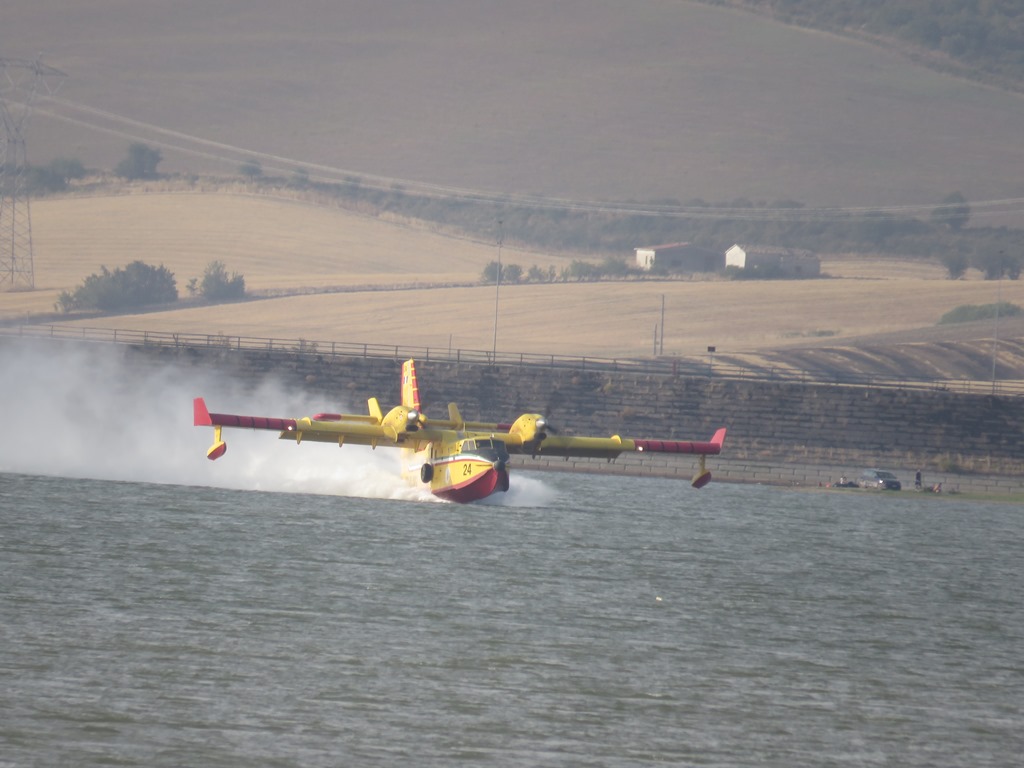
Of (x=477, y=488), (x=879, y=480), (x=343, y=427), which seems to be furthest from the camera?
(x=879, y=480)

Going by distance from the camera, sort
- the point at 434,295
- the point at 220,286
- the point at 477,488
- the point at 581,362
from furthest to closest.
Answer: the point at 220,286 < the point at 434,295 < the point at 581,362 < the point at 477,488

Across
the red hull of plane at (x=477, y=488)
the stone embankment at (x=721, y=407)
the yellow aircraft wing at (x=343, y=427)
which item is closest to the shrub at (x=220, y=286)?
the stone embankment at (x=721, y=407)

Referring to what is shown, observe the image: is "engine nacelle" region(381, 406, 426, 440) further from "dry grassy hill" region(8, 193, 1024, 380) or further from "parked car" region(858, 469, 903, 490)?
"dry grassy hill" region(8, 193, 1024, 380)

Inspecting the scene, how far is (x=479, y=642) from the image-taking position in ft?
92.2

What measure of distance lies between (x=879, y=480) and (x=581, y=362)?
35.2 metres

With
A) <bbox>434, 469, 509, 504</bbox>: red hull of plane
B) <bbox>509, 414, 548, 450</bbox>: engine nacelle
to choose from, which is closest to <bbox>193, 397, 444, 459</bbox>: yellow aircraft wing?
<bbox>434, 469, 509, 504</bbox>: red hull of plane

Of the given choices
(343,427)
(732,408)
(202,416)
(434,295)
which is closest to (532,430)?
(343,427)

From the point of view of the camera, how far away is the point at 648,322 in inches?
5384

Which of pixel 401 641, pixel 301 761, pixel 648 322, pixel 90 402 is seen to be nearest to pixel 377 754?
pixel 301 761

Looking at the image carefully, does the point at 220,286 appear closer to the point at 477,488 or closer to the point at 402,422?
the point at 402,422

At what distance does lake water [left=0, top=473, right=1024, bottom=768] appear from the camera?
20922 millimetres

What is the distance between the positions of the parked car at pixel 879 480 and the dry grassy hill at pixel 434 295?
117 feet

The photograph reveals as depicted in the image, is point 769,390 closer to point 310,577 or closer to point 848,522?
point 848,522

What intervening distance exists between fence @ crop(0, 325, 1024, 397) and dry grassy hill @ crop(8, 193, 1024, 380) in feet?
22.6
